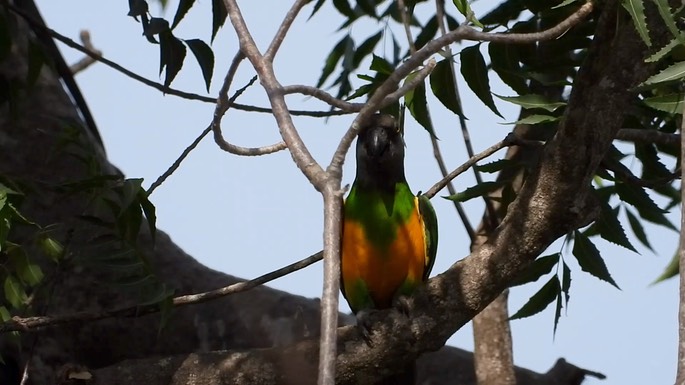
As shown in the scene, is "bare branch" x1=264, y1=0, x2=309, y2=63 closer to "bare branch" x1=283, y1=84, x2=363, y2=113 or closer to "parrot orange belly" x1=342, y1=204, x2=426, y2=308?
"bare branch" x1=283, y1=84, x2=363, y2=113

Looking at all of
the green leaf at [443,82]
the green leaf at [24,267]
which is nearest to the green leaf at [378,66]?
the green leaf at [443,82]

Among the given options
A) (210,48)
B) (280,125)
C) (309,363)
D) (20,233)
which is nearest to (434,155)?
(210,48)

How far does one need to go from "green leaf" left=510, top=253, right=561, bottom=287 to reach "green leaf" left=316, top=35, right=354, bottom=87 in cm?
184

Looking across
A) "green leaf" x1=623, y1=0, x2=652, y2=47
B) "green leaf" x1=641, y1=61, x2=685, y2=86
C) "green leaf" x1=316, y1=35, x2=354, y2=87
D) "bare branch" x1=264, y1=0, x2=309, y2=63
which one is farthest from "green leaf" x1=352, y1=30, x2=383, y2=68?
"green leaf" x1=641, y1=61, x2=685, y2=86

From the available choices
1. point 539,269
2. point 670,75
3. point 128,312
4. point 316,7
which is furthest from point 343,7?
point 670,75

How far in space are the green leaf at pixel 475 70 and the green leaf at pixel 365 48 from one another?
5.29 ft

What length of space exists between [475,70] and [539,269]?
1005 mm

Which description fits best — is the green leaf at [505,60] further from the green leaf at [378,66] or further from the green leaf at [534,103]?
the green leaf at [378,66]

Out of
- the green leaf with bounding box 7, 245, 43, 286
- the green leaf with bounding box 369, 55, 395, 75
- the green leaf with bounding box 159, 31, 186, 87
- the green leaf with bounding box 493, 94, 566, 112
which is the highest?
the green leaf with bounding box 159, 31, 186, 87

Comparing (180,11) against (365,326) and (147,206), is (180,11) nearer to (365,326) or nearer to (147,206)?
(147,206)

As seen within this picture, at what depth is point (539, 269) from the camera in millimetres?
4762

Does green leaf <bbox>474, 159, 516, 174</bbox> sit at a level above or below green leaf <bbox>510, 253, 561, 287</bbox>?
above

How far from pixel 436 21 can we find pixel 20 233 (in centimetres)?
268

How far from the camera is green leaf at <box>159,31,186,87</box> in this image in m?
4.63
